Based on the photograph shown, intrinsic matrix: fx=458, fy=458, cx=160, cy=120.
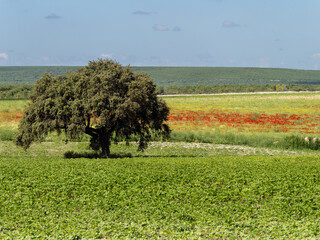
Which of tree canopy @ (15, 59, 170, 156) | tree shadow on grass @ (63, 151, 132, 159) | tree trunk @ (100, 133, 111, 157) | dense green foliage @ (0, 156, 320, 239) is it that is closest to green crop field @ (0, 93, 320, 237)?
dense green foliage @ (0, 156, 320, 239)

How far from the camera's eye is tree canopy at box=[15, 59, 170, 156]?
3177 centimetres

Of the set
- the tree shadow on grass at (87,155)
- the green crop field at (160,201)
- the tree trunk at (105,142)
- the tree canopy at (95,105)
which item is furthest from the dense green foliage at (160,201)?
the tree shadow on grass at (87,155)

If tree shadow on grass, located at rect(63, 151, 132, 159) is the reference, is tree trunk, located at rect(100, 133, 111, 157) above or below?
above

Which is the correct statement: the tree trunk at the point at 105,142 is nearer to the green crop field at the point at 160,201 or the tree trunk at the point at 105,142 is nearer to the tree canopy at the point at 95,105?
the tree canopy at the point at 95,105

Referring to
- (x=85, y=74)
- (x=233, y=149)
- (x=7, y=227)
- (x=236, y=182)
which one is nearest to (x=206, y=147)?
(x=233, y=149)

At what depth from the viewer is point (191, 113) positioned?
2635 inches

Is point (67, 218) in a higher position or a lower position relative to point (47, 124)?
lower

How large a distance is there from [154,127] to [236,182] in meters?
13.1

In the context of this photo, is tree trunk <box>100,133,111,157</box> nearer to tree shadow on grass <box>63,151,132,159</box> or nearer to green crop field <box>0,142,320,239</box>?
tree shadow on grass <box>63,151,132,159</box>

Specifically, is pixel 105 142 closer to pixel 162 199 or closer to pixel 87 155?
pixel 87 155

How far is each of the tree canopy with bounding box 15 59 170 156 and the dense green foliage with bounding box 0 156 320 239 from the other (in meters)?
6.48

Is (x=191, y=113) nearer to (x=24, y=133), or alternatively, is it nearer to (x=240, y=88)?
(x=24, y=133)

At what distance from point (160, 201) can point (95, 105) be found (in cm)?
1354

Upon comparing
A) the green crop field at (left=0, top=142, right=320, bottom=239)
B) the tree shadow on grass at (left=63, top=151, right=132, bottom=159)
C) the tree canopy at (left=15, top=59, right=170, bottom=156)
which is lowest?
the tree shadow on grass at (left=63, top=151, right=132, bottom=159)
